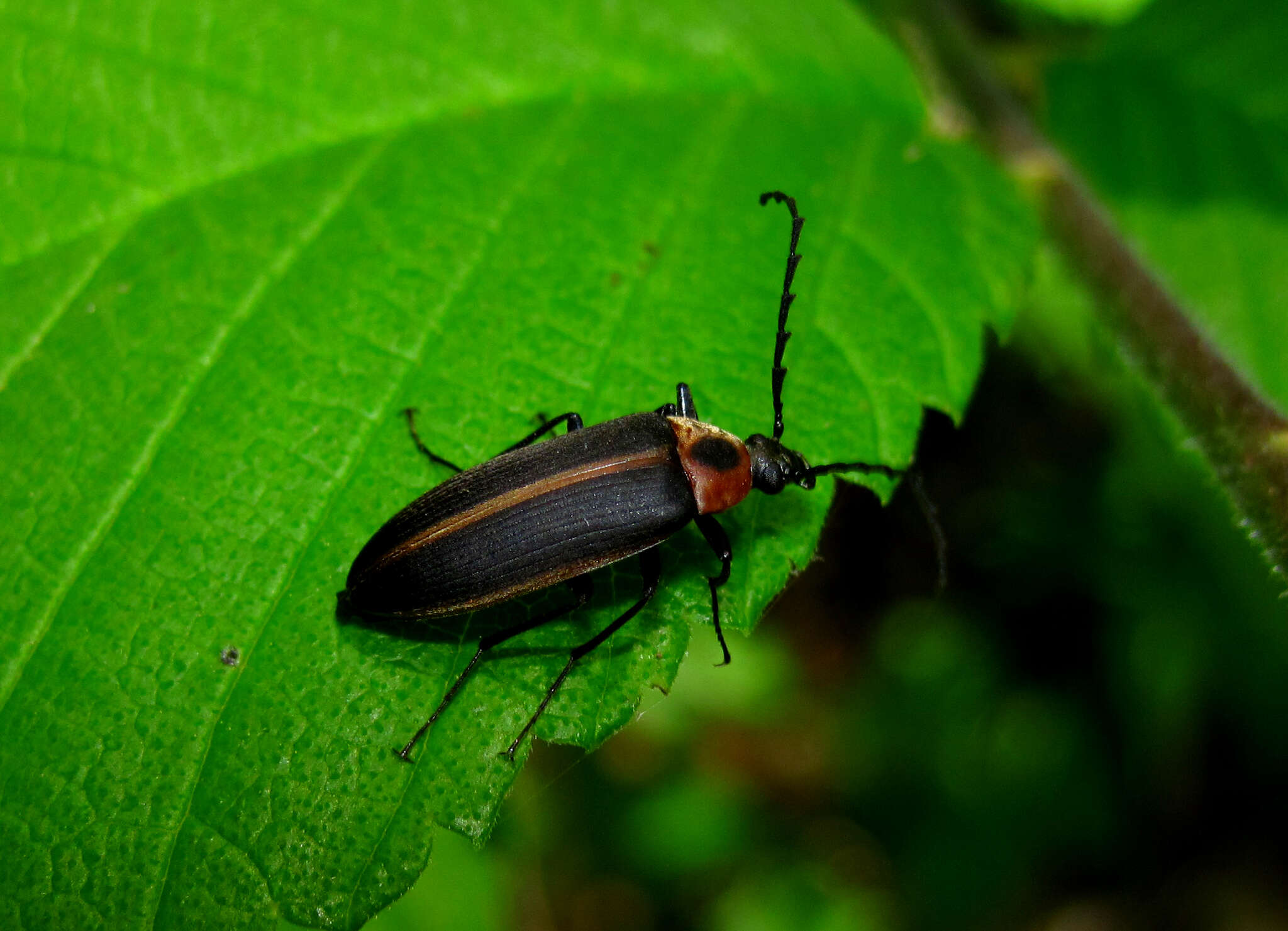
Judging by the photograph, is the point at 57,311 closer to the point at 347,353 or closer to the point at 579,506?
the point at 347,353

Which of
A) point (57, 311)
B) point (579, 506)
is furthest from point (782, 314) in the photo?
point (57, 311)

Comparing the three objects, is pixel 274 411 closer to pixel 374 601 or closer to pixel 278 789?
pixel 374 601

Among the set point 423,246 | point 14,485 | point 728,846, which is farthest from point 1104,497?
point 14,485

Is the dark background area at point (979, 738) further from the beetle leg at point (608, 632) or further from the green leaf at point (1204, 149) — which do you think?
the beetle leg at point (608, 632)

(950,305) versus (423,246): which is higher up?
(950,305)

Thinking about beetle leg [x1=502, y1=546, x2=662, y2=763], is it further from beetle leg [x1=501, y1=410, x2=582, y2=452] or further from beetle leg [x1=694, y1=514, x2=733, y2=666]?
beetle leg [x1=501, y1=410, x2=582, y2=452]

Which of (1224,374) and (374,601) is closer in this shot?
(374,601)
